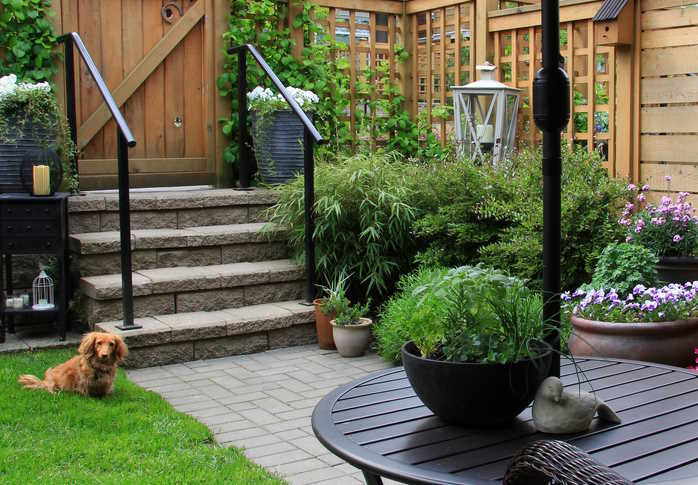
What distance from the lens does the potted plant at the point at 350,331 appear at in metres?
5.06

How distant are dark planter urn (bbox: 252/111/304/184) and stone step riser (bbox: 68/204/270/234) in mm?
363

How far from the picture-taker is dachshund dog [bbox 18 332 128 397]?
395 centimetres

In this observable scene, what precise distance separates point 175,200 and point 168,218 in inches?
5.2

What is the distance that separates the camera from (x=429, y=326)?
2.00 m

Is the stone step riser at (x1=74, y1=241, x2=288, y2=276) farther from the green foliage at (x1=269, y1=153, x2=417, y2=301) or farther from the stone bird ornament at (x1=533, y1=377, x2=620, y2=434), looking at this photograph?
the stone bird ornament at (x1=533, y1=377, x2=620, y2=434)

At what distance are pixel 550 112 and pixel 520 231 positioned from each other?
3.17m

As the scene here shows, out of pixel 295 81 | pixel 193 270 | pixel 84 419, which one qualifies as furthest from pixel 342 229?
pixel 84 419

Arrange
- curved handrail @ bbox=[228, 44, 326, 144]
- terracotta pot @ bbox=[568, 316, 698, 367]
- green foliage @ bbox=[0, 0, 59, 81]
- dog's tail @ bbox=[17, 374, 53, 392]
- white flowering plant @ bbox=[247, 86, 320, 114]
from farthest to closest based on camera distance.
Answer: white flowering plant @ bbox=[247, 86, 320, 114] < green foliage @ bbox=[0, 0, 59, 81] < curved handrail @ bbox=[228, 44, 326, 144] < dog's tail @ bbox=[17, 374, 53, 392] < terracotta pot @ bbox=[568, 316, 698, 367]

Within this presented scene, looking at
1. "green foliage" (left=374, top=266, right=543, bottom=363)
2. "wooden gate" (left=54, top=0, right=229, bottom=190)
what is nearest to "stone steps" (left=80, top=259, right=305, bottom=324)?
"wooden gate" (left=54, top=0, right=229, bottom=190)

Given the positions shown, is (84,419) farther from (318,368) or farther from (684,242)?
(684,242)

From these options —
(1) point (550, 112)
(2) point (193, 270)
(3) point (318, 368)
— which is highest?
(1) point (550, 112)

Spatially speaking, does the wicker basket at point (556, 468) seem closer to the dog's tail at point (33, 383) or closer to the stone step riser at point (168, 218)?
the dog's tail at point (33, 383)

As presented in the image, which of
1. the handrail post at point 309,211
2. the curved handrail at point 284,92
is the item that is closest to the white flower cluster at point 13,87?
the curved handrail at point 284,92

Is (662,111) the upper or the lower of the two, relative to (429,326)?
upper
